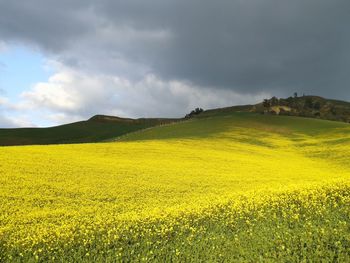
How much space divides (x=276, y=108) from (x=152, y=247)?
257 feet

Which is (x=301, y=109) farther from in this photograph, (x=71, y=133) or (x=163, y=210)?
(x=163, y=210)

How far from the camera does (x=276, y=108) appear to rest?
9012 centimetres

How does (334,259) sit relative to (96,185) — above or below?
below

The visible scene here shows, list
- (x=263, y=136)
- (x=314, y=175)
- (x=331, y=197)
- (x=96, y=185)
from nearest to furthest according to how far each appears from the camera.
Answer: (x=331, y=197) → (x=96, y=185) → (x=314, y=175) → (x=263, y=136)

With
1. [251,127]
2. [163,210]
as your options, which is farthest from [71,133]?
[163,210]

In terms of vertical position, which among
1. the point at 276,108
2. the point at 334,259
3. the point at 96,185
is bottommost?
the point at 334,259

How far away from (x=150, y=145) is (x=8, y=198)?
25.5m

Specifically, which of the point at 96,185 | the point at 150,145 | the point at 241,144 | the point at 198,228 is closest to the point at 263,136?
the point at 241,144

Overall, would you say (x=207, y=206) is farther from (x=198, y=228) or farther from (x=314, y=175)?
(x=314, y=175)

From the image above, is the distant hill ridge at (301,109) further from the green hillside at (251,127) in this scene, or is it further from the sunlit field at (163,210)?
the sunlit field at (163,210)

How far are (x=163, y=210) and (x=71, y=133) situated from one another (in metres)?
63.4

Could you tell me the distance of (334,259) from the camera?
13.2 meters

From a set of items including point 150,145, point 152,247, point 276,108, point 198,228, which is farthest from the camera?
point 276,108

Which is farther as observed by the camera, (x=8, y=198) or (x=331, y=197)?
(x=8, y=198)
